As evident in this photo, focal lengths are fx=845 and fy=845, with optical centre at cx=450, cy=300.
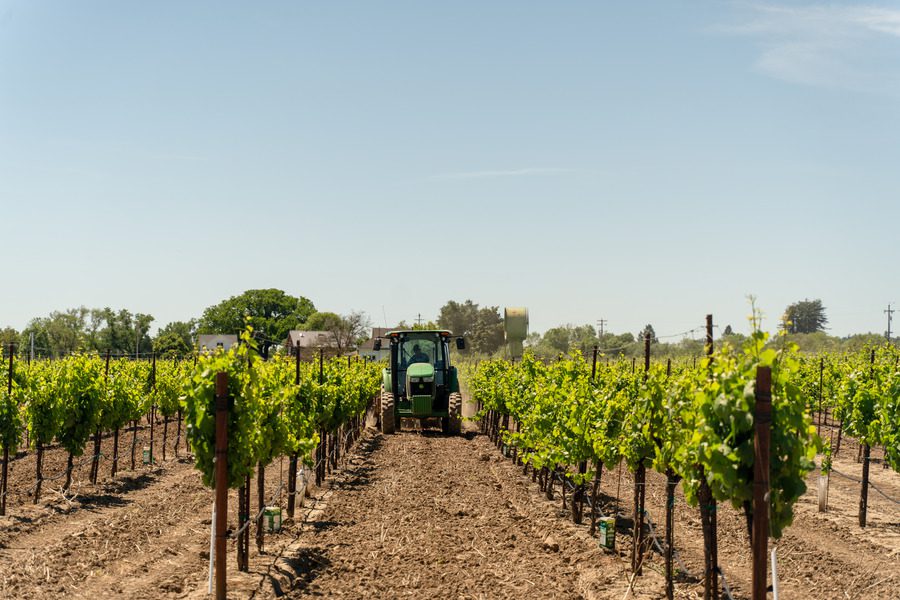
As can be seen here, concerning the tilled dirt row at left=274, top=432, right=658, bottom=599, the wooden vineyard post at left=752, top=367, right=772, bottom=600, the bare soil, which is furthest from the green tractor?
the wooden vineyard post at left=752, top=367, right=772, bottom=600

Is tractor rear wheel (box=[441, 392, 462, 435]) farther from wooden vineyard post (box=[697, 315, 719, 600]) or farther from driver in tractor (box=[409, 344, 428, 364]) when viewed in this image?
wooden vineyard post (box=[697, 315, 719, 600])

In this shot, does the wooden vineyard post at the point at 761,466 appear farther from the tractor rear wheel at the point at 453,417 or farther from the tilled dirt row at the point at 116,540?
the tractor rear wheel at the point at 453,417

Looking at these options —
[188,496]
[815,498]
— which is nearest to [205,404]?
[188,496]

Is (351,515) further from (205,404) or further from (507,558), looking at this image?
(205,404)

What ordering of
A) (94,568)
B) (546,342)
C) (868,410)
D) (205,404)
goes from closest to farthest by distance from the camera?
1. (205,404)
2. (94,568)
3. (868,410)
4. (546,342)

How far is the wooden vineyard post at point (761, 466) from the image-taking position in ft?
17.7

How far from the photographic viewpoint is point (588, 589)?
873cm

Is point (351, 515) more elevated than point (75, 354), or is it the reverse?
point (75, 354)

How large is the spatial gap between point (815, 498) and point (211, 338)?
8098 centimetres

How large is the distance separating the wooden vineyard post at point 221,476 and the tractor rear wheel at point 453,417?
55.5 ft

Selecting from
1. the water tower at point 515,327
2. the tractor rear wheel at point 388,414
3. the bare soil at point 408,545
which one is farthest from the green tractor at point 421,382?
the water tower at point 515,327

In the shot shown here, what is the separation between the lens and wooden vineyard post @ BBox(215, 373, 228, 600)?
7.28m

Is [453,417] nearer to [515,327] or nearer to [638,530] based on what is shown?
[638,530]

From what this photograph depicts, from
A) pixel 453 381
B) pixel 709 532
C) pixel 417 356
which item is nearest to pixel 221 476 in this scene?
pixel 709 532
